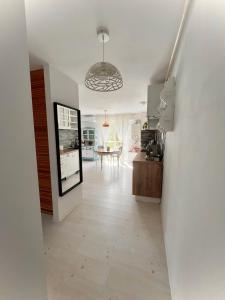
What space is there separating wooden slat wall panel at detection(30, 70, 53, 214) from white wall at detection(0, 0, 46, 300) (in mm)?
1563

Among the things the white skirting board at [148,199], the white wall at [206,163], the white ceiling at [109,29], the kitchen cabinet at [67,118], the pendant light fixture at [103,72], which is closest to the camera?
the white wall at [206,163]

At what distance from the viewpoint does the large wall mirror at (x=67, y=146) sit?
231cm

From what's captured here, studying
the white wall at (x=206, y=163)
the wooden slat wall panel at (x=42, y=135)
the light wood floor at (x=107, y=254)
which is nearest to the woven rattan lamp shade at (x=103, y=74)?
the white wall at (x=206, y=163)

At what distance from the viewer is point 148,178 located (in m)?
2.98

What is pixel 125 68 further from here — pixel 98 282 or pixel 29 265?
pixel 98 282

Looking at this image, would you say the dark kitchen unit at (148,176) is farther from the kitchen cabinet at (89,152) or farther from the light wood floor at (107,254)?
the kitchen cabinet at (89,152)

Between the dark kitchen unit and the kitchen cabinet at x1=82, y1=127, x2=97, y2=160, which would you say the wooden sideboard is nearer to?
the dark kitchen unit

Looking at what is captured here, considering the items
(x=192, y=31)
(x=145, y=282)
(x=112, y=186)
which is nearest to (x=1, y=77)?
(x=192, y=31)

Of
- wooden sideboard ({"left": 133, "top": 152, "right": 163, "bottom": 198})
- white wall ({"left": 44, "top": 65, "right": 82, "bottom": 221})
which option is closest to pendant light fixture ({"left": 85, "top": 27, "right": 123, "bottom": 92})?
white wall ({"left": 44, "top": 65, "right": 82, "bottom": 221})

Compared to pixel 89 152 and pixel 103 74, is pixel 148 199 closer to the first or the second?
pixel 103 74

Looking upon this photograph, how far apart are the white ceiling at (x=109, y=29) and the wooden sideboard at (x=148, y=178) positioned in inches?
67.3

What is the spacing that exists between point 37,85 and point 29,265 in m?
2.24

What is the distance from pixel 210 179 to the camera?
0.66m

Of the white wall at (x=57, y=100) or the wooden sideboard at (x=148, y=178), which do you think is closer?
the white wall at (x=57, y=100)
